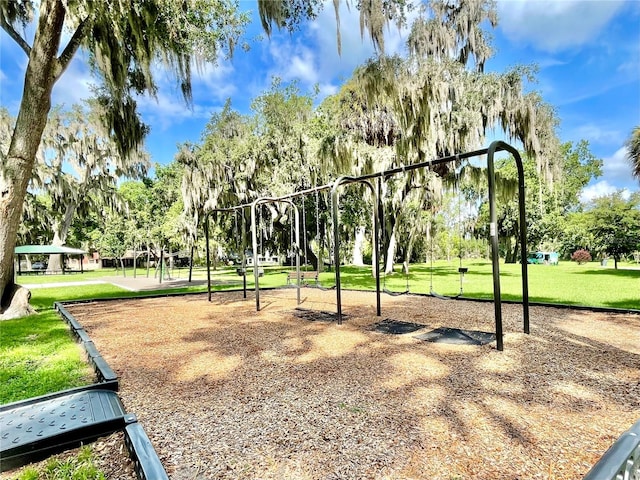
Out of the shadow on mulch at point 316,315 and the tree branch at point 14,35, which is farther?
the tree branch at point 14,35

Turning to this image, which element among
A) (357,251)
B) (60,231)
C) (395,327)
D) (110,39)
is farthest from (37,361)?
(60,231)

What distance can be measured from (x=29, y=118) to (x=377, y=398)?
21.3 ft

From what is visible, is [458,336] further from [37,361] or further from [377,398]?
[37,361]

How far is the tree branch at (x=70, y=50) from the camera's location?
5805 mm

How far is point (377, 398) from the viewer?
2.52m

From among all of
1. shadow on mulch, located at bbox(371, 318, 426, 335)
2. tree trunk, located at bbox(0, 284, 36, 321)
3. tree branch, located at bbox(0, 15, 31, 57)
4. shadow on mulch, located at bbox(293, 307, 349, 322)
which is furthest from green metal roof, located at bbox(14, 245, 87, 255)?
shadow on mulch, located at bbox(371, 318, 426, 335)

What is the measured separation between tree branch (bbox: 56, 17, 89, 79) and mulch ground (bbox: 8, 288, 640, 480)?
431 centimetres

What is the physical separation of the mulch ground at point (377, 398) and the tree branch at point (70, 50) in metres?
4.31

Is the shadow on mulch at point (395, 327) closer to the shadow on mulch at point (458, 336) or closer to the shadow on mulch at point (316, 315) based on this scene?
the shadow on mulch at point (458, 336)

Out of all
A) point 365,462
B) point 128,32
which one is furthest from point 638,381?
point 128,32

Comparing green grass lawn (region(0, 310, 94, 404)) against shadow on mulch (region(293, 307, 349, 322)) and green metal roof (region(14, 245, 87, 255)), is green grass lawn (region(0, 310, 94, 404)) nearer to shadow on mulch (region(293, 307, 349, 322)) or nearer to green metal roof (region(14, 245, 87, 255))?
shadow on mulch (region(293, 307, 349, 322))

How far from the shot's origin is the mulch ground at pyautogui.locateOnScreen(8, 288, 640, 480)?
177cm

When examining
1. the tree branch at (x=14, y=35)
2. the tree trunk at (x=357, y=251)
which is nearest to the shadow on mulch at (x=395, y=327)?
the tree branch at (x=14, y=35)

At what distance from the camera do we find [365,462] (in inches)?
69.1
